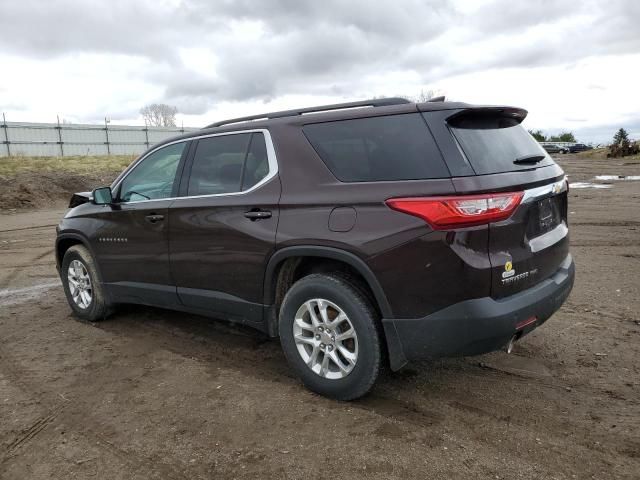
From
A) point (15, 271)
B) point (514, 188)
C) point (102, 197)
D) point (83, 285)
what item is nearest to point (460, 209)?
point (514, 188)

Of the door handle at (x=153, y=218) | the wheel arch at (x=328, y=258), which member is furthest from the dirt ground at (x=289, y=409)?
the door handle at (x=153, y=218)

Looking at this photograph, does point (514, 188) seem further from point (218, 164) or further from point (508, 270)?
point (218, 164)

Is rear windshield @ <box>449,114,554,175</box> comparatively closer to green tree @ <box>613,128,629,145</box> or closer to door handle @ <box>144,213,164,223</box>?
door handle @ <box>144,213,164,223</box>

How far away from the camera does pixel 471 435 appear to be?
298cm

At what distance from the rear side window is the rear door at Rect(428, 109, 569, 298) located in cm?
17

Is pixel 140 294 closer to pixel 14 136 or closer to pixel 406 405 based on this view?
pixel 406 405

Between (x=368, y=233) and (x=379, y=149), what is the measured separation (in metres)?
0.55

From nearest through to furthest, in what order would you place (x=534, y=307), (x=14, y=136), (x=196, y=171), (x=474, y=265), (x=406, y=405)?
(x=474, y=265)
(x=534, y=307)
(x=406, y=405)
(x=196, y=171)
(x=14, y=136)

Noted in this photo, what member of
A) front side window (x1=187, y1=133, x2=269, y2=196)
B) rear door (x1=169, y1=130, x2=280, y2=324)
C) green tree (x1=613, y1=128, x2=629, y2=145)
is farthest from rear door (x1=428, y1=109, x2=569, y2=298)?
green tree (x1=613, y1=128, x2=629, y2=145)

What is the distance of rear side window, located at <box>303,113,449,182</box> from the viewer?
305cm

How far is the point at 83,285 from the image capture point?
17.7 feet

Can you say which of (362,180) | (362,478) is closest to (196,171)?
(362,180)

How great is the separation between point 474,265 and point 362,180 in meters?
0.85

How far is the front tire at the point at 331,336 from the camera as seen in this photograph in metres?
3.21
